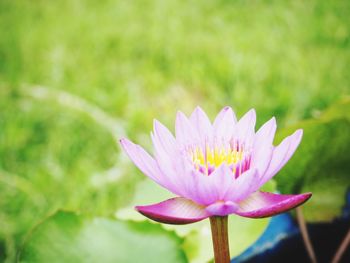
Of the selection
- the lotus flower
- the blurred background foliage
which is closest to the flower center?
the lotus flower

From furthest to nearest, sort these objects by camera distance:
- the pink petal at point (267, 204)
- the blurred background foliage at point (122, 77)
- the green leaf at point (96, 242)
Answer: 1. the blurred background foliage at point (122, 77)
2. the green leaf at point (96, 242)
3. the pink petal at point (267, 204)

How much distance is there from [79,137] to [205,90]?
14.7 inches

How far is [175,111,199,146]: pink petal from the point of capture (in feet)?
1.05

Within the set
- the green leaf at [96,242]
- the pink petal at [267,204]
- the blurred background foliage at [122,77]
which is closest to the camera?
the pink petal at [267,204]

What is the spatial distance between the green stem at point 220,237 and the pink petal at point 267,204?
0.6 inches

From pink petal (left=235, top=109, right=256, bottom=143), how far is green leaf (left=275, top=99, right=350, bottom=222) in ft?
0.52

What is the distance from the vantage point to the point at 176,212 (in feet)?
0.91

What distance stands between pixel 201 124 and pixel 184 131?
0.02 meters

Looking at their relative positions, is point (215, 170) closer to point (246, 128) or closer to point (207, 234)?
point (246, 128)

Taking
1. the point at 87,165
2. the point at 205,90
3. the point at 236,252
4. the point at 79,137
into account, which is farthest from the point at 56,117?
the point at 236,252

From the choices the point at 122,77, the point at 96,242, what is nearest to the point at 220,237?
the point at 96,242

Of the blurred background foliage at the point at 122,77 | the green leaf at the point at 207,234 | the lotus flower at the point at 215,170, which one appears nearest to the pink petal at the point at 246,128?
the lotus flower at the point at 215,170

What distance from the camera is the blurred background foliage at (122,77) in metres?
1.02

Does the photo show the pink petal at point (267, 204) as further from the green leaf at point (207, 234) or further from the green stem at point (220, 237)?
the green leaf at point (207, 234)
